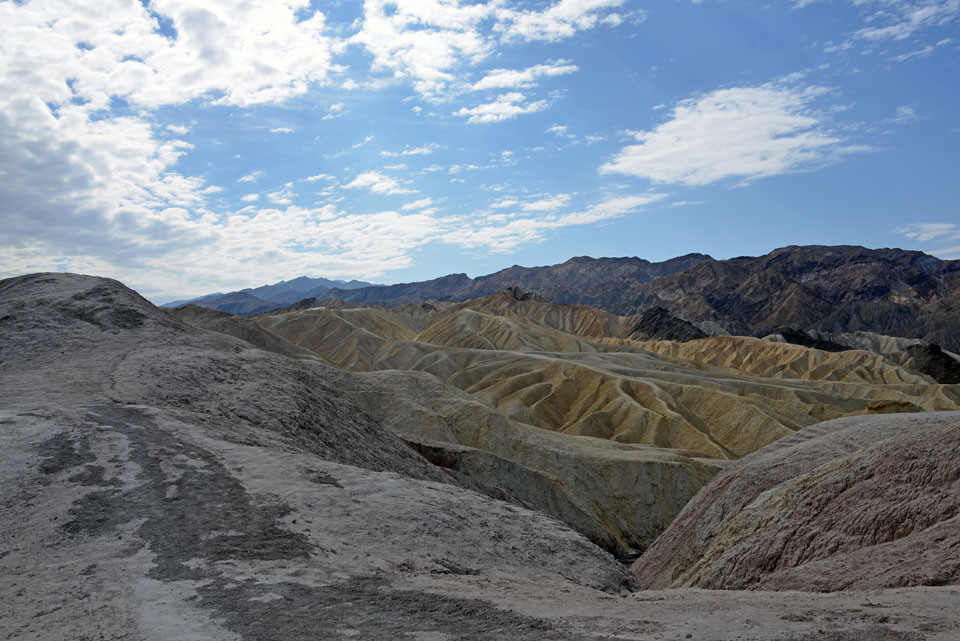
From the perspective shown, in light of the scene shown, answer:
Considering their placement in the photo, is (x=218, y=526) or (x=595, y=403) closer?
(x=218, y=526)

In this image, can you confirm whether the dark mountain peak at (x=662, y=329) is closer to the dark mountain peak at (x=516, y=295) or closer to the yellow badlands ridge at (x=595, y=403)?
the yellow badlands ridge at (x=595, y=403)

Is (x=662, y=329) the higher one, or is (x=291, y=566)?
(x=291, y=566)

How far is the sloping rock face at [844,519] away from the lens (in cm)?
936

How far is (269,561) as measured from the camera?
7145 mm

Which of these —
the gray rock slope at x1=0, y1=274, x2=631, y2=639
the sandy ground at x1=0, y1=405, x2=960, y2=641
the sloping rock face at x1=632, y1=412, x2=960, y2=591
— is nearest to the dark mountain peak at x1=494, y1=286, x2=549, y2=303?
the sloping rock face at x1=632, y1=412, x2=960, y2=591

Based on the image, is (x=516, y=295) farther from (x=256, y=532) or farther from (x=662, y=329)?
(x=256, y=532)

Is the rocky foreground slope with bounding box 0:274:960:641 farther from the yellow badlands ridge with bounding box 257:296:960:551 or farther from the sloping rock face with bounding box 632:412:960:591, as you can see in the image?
the yellow badlands ridge with bounding box 257:296:960:551

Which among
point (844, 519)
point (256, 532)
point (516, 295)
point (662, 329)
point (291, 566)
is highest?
point (516, 295)

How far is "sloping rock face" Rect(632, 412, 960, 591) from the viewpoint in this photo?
30.7 ft

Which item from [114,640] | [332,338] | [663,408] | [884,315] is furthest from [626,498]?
[884,315]

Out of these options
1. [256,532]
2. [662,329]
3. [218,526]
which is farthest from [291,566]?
[662,329]

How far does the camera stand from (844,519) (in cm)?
1168

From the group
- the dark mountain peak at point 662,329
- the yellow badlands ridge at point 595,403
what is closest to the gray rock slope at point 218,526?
the yellow badlands ridge at point 595,403

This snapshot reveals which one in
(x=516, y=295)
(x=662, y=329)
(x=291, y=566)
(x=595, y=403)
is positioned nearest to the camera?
(x=291, y=566)
